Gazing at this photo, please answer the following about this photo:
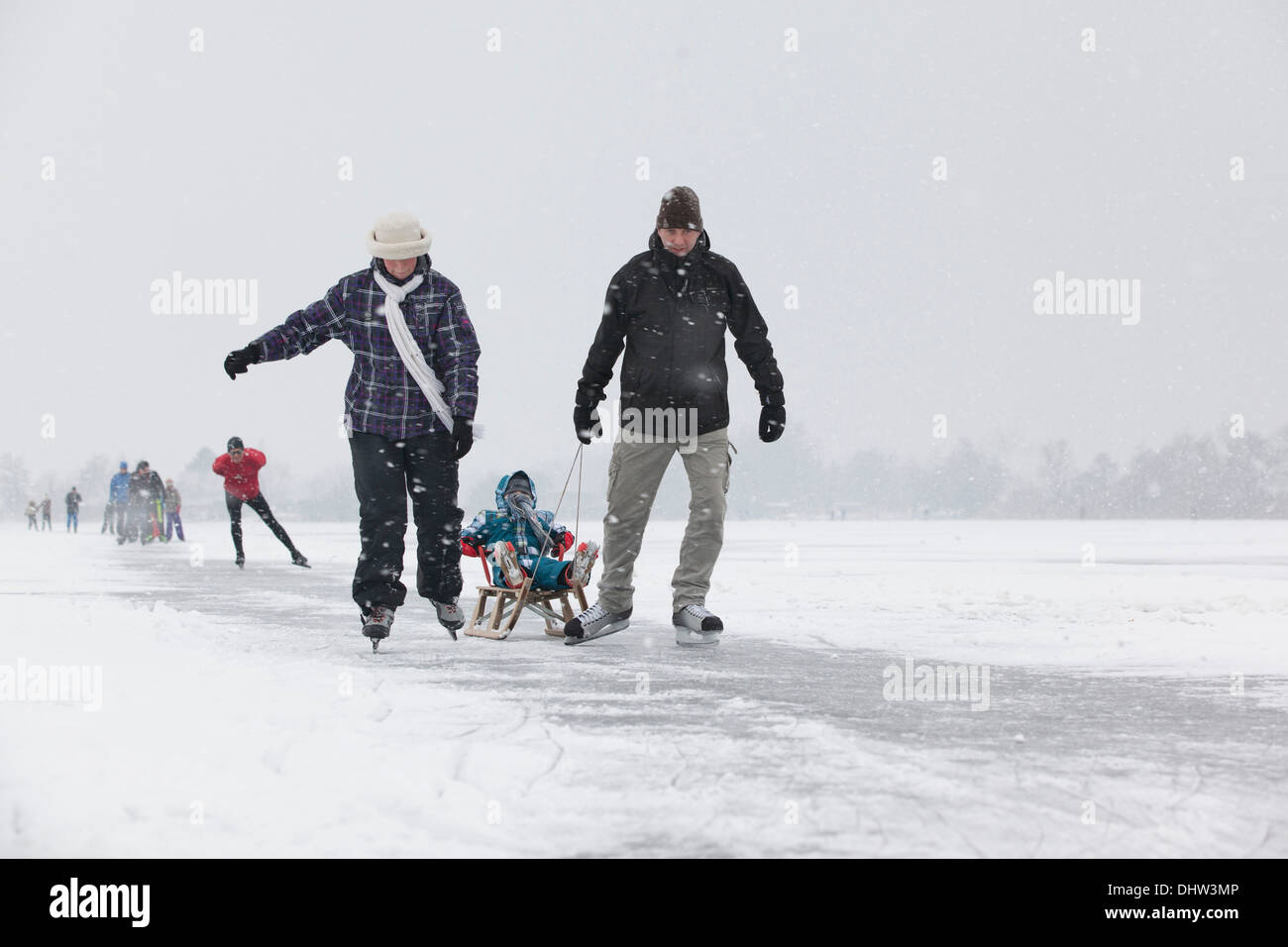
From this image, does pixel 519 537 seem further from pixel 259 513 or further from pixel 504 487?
pixel 259 513

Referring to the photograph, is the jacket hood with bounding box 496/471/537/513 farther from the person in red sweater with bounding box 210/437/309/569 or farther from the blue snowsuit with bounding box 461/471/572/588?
the person in red sweater with bounding box 210/437/309/569

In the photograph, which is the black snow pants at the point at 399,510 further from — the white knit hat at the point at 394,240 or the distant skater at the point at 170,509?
the distant skater at the point at 170,509

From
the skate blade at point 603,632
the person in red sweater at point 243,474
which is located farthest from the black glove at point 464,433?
the person in red sweater at point 243,474

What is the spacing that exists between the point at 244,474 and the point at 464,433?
8958mm

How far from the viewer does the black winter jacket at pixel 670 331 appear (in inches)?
256

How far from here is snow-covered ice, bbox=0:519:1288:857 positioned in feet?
9.04

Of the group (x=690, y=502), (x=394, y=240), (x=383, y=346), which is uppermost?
(x=394, y=240)

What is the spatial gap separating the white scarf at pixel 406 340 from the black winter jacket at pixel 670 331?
84 centimetres

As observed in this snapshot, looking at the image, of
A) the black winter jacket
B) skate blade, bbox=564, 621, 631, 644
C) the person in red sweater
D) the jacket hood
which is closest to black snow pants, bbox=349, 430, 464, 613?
the jacket hood

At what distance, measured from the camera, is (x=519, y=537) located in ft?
23.6

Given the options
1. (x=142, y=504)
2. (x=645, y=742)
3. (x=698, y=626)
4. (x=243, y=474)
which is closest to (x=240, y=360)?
(x=698, y=626)

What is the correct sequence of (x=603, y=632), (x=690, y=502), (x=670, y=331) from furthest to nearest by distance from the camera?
(x=603, y=632)
(x=690, y=502)
(x=670, y=331)

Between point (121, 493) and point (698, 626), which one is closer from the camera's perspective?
point (698, 626)
